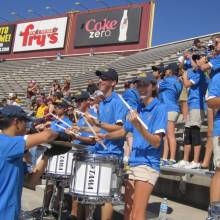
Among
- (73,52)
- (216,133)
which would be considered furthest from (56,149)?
(73,52)

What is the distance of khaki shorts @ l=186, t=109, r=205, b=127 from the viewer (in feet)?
20.8

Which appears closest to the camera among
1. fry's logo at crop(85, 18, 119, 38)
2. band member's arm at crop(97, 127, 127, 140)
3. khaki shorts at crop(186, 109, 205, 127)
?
band member's arm at crop(97, 127, 127, 140)

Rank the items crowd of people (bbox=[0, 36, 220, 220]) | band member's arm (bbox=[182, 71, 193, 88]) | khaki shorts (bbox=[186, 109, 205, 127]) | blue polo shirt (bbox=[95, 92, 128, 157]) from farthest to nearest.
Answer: band member's arm (bbox=[182, 71, 193, 88]) → khaki shorts (bbox=[186, 109, 205, 127]) → blue polo shirt (bbox=[95, 92, 128, 157]) → crowd of people (bbox=[0, 36, 220, 220])

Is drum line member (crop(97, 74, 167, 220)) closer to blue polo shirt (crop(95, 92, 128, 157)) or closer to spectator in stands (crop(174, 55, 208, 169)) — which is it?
blue polo shirt (crop(95, 92, 128, 157))

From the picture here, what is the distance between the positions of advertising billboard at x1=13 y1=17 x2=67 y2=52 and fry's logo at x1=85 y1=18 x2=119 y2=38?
218cm

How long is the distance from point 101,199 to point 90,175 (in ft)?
0.80

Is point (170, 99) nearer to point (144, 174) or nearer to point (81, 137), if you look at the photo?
point (81, 137)

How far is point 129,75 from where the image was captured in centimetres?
1580

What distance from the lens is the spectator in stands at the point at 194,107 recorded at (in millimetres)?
6141

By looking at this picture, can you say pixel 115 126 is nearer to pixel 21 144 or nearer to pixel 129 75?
pixel 21 144

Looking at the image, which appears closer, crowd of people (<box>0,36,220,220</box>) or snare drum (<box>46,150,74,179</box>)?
crowd of people (<box>0,36,220,220</box>)

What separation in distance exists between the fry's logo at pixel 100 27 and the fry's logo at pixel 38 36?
113 inches

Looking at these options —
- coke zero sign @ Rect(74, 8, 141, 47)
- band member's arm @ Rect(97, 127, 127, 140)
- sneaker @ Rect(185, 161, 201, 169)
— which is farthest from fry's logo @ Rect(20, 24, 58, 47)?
band member's arm @ Rect(97, 127, 127, 140)

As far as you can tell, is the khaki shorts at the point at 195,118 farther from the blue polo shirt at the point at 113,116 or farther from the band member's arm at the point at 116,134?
the band member's arm at the point at 116,134
